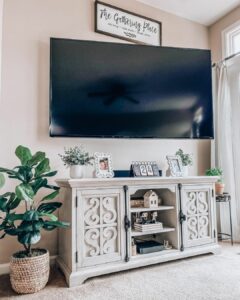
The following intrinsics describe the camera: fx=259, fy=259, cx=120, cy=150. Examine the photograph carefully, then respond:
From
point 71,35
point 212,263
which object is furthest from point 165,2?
point 212,263

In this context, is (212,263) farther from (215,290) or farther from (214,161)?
(214,161)

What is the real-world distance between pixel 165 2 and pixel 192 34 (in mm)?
576

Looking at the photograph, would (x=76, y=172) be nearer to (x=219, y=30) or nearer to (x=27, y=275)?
(x=27, y=275)

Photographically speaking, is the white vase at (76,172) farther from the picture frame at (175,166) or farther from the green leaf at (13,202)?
the picture frame at (175,166)

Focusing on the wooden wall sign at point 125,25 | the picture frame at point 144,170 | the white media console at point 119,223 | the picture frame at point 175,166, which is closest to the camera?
the white media console at point 119,223

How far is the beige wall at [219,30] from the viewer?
317 centimetres

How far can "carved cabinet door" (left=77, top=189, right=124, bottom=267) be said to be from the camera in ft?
6.38

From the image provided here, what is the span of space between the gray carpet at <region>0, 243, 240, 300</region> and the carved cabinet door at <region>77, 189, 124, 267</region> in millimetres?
170

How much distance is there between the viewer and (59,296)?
1696 mm

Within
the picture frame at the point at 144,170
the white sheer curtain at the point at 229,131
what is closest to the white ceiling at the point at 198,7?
the white sheer curtain at the point at 229,131

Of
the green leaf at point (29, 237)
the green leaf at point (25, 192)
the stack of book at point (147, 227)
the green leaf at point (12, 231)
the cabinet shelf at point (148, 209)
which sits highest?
the green leaf at point (25, 192)

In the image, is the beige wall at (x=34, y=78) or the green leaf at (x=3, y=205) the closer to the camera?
the green leaf at (x=3, y=205)

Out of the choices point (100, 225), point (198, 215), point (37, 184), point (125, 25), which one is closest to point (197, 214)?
point (198, 215)

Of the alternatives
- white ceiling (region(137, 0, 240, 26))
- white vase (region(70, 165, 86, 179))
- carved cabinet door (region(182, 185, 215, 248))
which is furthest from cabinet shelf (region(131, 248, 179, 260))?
white ceiling (region(137, 0, 240, 26))
